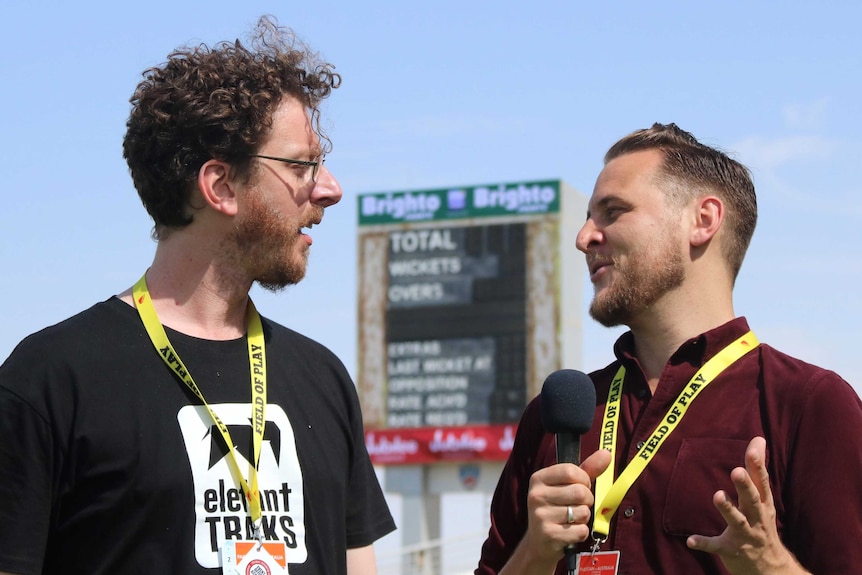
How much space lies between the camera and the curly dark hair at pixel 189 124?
3666 millimetres

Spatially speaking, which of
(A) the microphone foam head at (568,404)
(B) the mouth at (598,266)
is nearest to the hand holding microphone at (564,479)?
(A) the microphone foam head at (568,404)

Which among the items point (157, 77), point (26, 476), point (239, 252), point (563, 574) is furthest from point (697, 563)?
point (157, 77)

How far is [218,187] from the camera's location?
145 inches

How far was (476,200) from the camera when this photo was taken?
92.1ft

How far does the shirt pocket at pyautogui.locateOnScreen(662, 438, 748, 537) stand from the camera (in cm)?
355

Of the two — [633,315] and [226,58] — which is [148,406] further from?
[633,315]

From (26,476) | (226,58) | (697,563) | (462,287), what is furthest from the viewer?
(462,287)

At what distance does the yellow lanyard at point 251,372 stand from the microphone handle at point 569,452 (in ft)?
2.53

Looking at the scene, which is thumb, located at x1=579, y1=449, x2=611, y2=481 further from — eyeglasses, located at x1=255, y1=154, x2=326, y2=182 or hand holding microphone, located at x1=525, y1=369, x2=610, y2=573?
eyeglasses, located at x1=255, y1=154, x2=326, y2=182

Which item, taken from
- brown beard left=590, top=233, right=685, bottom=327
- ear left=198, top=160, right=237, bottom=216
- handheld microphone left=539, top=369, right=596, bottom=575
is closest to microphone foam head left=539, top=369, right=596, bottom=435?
handheld microphone left=539, top=369, right=596, bottom=575

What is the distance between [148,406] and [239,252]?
0.52m

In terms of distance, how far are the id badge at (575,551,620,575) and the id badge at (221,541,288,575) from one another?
79 cm

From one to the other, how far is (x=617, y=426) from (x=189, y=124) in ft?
4.84

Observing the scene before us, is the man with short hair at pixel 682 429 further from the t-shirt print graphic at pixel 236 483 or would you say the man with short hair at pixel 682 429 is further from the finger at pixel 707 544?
the t-shirt print graphic at pixel 236 483
